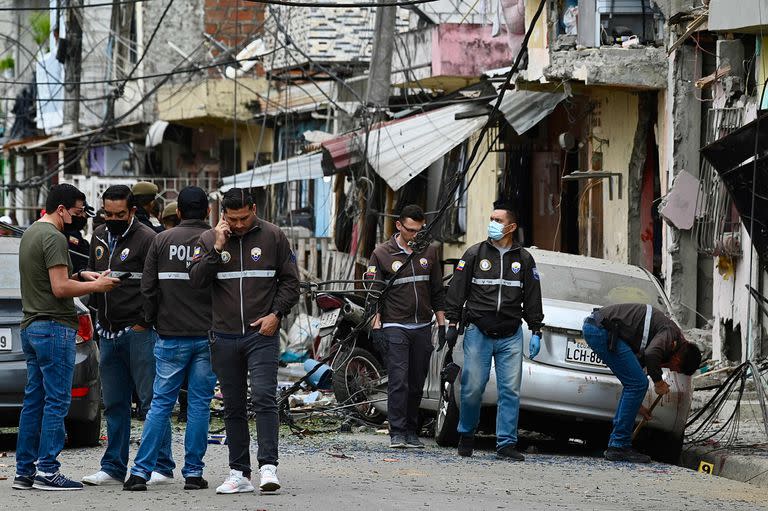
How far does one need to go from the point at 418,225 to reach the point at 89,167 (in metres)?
29.8

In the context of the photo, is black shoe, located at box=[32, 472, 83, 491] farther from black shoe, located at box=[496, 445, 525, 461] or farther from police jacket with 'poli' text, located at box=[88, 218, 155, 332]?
black shoe, located at box=[496, 445, 525, 461]

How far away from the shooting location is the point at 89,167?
4019cm

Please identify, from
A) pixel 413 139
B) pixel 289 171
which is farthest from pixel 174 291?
pixel 289 171

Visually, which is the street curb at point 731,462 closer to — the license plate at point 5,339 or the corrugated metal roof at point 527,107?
the license plate at point 5,339

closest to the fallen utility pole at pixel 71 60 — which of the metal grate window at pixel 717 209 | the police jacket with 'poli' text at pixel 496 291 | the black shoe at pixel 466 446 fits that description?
the metal grate window at pixel 717 209

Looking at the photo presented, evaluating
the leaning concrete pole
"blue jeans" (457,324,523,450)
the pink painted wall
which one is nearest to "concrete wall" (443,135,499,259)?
the pink painted wall

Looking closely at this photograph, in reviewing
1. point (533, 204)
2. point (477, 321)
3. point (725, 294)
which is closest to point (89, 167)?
point (533, 204)

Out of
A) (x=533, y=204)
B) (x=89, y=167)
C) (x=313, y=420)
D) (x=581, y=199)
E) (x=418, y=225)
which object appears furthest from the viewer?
(x=89, y=167)

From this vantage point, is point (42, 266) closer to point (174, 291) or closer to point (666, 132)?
point (174, 291)

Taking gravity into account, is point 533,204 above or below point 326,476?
above

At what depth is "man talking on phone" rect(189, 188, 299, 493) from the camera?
321 inches

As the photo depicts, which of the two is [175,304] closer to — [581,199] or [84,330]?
[84,330]

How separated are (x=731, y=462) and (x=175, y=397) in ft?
14.6

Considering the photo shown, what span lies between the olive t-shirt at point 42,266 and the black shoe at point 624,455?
4.41 metres
